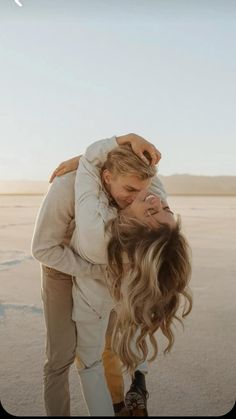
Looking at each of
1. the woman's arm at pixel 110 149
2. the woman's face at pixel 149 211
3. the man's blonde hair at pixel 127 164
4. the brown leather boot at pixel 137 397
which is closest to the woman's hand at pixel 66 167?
the woman's arm at pixel 110 149

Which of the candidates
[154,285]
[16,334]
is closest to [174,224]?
[154,285]

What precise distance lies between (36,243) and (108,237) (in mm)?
261

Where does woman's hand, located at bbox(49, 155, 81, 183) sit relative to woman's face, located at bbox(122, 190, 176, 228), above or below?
above

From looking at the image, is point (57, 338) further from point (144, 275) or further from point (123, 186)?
point (123, 186)

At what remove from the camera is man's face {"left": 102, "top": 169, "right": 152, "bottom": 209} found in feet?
5.13

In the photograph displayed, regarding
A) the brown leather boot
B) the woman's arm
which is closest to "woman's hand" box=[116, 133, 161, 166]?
the woman's arm

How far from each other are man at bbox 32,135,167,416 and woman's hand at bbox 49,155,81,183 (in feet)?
0.10

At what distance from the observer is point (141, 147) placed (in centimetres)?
159

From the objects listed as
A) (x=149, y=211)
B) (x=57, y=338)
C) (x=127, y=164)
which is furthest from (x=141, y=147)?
(x=57, y=338)

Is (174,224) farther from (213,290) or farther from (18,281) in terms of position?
(18,281)

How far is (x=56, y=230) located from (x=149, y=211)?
0.31m

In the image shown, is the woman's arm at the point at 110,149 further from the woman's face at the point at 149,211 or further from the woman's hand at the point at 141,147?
the woman's face at the point at 149,211

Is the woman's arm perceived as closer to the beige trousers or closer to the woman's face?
the woman's face

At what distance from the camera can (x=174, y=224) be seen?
1501mm
